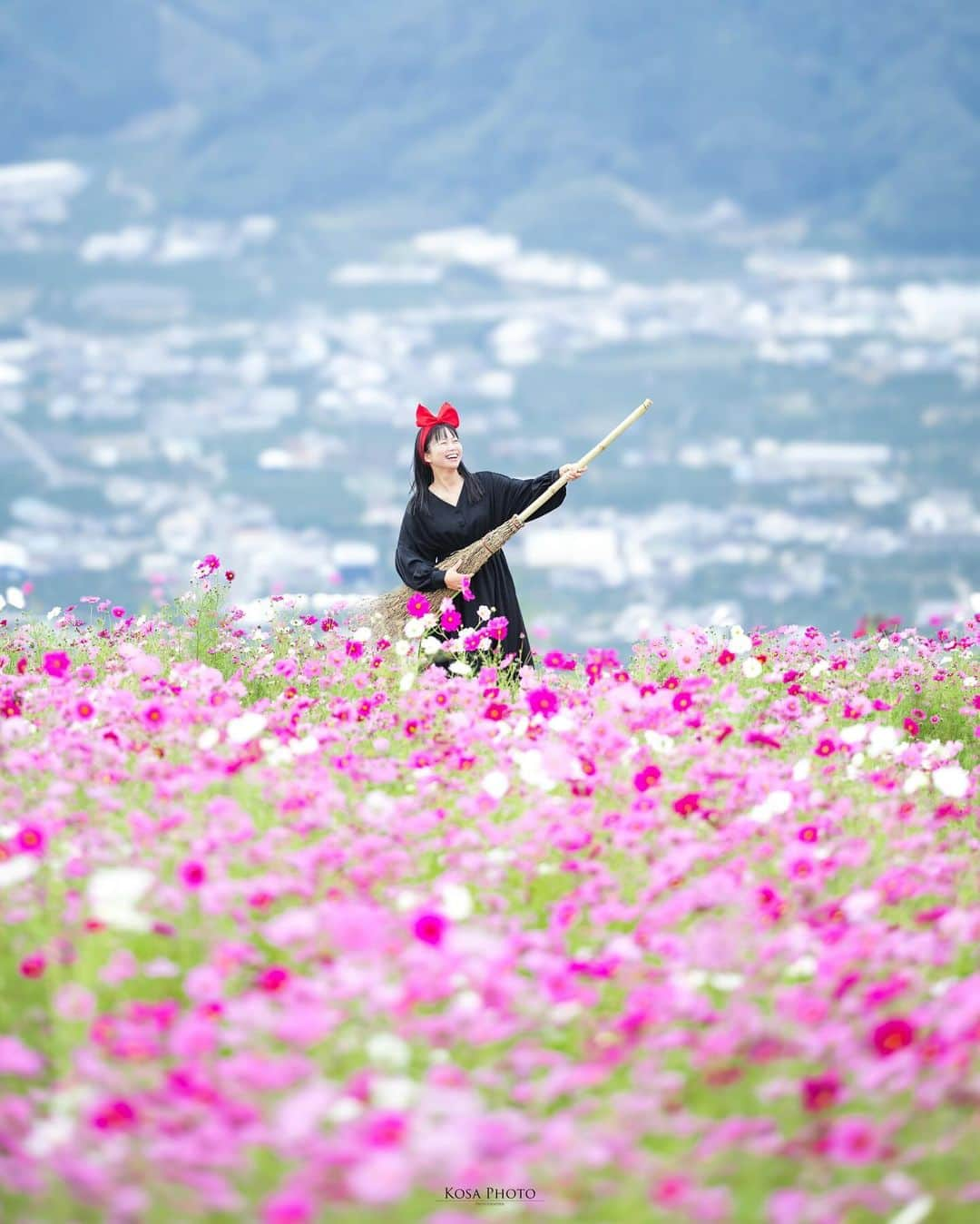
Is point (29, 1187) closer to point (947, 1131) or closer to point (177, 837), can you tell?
point (177, 837)

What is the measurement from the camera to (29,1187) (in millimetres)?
2029

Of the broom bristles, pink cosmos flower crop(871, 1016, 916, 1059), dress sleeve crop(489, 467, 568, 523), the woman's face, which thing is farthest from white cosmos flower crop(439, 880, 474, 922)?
dress sleeve crop(489, 467, 568, 523)

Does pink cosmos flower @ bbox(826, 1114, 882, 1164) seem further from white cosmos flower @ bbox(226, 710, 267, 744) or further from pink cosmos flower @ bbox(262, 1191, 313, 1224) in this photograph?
white cosmos flower @ bbox(226, 710, 267, 744)

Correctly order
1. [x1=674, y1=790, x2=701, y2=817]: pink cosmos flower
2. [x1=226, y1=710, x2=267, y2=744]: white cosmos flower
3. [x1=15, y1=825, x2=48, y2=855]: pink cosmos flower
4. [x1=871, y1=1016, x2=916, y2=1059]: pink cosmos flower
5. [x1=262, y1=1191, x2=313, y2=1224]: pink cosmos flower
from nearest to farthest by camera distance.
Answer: [x1=262, y1=1191, x2=313, y2=1224]: pink cosmos flower
[x1=871, y1=1016, x2=916, y2=1059]: pink cosmos flower
[x1=15, y1=825, x2=48, y2=855]: pink cosmos flower
[x1=226, y1=710, x2=267, y2=744]: white cosmos flower
[x1=674, y1=790, x2=701, y2=817]: pink cosmos flower

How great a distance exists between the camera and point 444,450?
259 inches

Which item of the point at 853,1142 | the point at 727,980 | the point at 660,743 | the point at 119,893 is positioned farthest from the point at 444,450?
the point at 853,1142

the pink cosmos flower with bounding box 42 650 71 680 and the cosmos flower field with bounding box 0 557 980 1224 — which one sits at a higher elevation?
the pink cosmos flower with bounding box 42 650 71 680

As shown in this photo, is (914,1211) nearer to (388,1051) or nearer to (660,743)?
(388,1051)

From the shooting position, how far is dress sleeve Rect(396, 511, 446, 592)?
661 cm

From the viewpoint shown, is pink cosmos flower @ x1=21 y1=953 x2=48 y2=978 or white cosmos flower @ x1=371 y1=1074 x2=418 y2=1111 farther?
pink cosmos flower @ x1=21 y1=953 x2=48 y2=978

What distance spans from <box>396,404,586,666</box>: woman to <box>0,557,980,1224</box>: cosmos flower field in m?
2.12

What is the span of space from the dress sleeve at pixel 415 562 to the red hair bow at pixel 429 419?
397 mm

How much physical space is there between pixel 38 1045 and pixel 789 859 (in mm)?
1728

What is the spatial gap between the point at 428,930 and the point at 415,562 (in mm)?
4410
